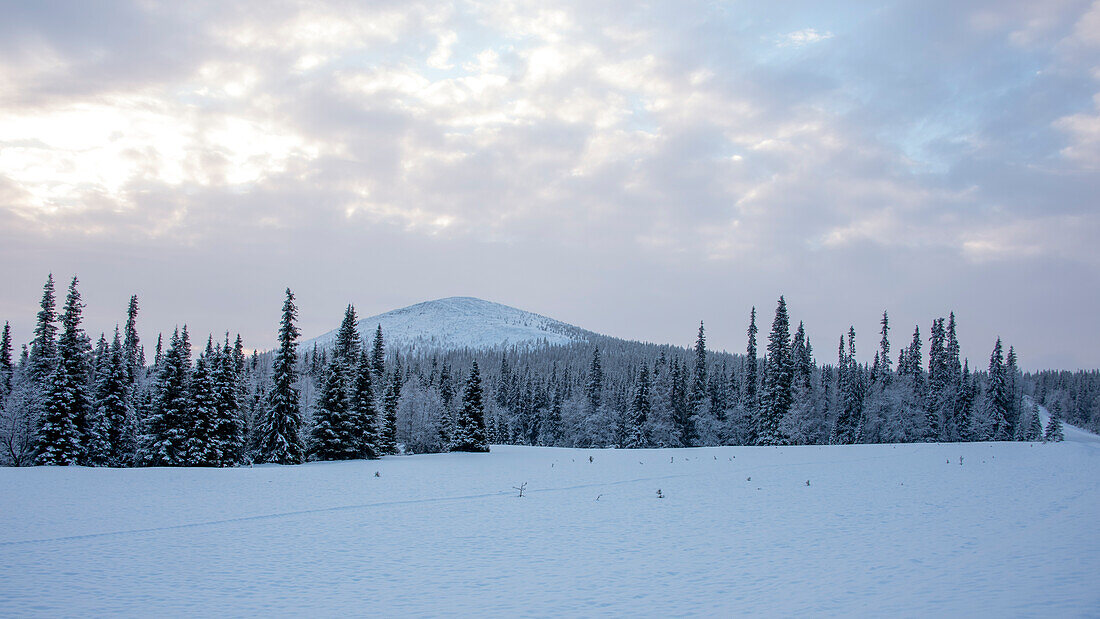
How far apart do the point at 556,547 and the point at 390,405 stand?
55.3 m

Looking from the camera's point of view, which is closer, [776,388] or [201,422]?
[201,422]

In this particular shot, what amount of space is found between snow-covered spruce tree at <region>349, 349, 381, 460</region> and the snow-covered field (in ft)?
74.4

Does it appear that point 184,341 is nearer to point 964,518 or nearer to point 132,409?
point 132,409

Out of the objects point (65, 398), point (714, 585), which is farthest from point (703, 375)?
point (714, 585)

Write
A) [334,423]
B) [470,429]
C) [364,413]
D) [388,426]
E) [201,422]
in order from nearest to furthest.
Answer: [201,422] → [334,423] → [364,413] → [388,426] → [470,429]

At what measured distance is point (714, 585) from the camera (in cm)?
1281

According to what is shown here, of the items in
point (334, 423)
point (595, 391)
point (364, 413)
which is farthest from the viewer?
point (595, 391)

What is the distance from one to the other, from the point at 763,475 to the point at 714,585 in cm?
2512

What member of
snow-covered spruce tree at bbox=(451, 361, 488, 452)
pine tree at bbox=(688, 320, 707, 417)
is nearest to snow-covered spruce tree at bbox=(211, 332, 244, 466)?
snow-covered spruce tree at bbox=(451, 361, 488, 452)

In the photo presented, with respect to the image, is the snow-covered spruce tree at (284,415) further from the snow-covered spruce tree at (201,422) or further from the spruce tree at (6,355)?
the spruce tree at (6,355)

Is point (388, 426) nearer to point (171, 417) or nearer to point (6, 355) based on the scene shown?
point (171, 417)

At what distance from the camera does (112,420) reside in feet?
157

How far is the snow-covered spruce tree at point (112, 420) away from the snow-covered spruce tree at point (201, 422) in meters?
5.94

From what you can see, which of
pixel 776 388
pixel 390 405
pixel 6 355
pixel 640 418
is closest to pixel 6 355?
pixel 6 355
